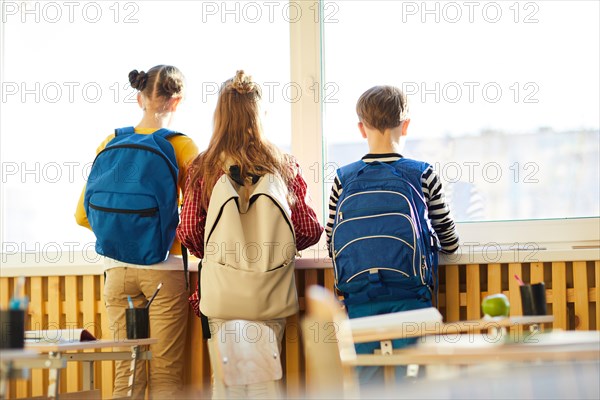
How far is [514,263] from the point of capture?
316 centimetres

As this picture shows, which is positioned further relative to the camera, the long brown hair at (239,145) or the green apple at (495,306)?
the long brown hair at (239,145)

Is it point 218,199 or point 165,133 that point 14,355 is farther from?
point 165,133

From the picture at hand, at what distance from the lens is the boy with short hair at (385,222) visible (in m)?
2.87

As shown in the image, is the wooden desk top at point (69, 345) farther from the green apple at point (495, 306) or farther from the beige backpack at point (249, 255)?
the green apple at point (495, 306)

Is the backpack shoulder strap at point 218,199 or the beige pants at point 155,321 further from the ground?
the backpack shoulder strap at point 218,199

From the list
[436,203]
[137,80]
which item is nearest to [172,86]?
[137,80]

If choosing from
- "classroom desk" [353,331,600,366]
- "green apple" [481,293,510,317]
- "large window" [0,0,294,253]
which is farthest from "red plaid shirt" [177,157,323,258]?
"classroom desk" [353,331,600,366]

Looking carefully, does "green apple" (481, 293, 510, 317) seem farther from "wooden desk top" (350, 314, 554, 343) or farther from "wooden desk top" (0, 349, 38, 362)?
"wooden desk top" (0, 349, 38, 362)

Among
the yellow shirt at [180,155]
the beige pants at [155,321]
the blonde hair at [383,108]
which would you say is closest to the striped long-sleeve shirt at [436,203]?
the blonde hair at [383,108]

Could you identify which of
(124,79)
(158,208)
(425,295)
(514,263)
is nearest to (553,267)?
(514,263)

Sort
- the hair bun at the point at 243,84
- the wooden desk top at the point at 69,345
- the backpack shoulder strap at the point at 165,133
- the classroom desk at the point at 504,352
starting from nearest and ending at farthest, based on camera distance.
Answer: the classroom desk at the point at 504,352
the wooden desk top at the point at 69,345
the hair bun at the point at 243,84
the backpack shoulder strap at the point at 165,133

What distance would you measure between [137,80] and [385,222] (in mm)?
1099

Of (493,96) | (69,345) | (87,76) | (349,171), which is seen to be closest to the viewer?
(69,345)

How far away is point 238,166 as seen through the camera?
3.04m
